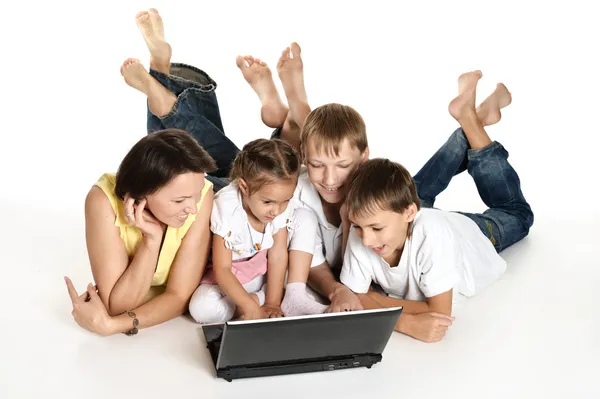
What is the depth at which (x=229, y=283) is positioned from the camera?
3508mm

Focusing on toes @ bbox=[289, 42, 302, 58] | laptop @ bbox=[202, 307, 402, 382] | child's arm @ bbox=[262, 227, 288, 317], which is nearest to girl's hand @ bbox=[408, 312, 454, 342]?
laptop @ bbox=[202, 307, 402, 382]

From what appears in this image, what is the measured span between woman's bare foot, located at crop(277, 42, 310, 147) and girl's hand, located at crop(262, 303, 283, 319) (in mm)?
909

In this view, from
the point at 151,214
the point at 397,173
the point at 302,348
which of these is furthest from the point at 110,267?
the point at 397,173

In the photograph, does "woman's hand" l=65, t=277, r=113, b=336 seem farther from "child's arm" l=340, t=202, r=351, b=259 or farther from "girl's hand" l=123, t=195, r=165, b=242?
"child's arm" l=340, t=202, r=351, b=259

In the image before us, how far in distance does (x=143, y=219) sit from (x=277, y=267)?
63 cm

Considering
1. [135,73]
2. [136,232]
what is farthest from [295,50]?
[136,232]

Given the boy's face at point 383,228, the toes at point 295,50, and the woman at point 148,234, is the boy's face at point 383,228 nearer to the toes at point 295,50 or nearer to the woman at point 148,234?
the woman at point 148,234

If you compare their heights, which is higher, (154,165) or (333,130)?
(333,130)

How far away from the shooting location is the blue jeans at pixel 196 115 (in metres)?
4.25

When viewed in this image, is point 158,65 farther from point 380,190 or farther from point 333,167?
point 380,190

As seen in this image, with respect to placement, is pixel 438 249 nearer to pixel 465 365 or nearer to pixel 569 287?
pixel 465 365

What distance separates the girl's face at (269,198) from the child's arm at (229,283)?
7.1 inches

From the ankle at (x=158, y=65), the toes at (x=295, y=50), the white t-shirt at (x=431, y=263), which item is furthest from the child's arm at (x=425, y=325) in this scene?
the ankle at (x=158, y=65)

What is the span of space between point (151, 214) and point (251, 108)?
2.62 meters
